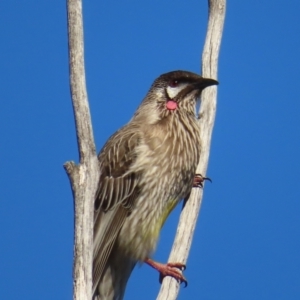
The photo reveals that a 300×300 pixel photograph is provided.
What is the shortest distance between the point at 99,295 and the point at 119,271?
0.31 m

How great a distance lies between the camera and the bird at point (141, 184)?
6.95m

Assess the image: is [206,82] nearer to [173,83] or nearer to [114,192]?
[173,83]

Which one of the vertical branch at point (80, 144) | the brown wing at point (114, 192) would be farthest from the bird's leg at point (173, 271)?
the vertical branch at point (80, 144)

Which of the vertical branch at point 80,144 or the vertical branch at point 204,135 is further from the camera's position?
the vertical branch at point 204,135

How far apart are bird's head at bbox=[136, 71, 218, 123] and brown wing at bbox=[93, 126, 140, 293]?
1.36ft

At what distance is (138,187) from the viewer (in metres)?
7.02

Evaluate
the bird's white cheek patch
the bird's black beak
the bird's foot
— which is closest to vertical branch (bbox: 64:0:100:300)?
the bird's black beak

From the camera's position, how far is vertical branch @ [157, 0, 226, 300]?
629 cm

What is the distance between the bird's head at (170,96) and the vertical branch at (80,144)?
189 centimetres

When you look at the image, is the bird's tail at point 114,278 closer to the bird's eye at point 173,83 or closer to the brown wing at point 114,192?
the brown wing at point 114,192

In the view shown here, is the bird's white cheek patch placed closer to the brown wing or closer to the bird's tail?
the brown wing

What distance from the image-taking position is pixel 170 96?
7.38 metres

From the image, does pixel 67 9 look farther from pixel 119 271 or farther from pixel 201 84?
pixel 119 271

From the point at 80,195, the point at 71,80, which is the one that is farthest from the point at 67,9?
the point at 80,195
